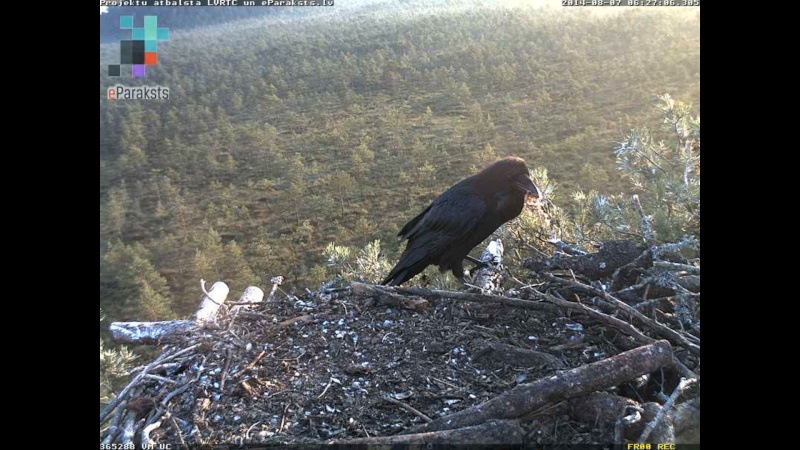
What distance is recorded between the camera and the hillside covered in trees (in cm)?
358

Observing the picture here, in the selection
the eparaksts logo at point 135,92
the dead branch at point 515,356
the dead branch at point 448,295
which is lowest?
the dead branch at point 515,356

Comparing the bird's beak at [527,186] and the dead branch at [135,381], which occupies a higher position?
the bird's beak at [527,186]

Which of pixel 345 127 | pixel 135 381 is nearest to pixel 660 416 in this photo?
pixel 345 127

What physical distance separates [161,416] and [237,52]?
2.17 metres

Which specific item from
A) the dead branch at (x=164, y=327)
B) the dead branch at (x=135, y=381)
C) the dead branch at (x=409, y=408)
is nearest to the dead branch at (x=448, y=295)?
the dead branch at (x=409, y=408)

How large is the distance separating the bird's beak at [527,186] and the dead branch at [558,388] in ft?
4.00

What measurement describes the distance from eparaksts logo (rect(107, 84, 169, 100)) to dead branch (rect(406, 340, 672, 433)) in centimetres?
234

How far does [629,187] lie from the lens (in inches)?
156

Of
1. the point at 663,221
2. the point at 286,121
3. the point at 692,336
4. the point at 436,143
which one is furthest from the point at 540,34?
the point at 692,336

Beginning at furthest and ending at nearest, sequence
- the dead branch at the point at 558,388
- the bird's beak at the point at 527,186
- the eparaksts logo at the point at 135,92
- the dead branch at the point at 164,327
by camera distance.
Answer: the bird's beak at the point at 527,186 < the eparaksts logo at the point at 135,92 < the dead branch at the point at 164,327 < the dead branch at the point at 558,388

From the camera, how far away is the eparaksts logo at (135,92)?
11.5ft

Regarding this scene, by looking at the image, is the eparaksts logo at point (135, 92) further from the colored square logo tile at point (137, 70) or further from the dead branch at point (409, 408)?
the dead branch at point (409, 408)

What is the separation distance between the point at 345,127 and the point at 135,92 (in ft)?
4.05

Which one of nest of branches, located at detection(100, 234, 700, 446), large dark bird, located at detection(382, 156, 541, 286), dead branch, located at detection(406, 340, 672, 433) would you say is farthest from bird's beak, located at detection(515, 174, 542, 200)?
dead branch, located at detection(406, 340, 672, 433)
